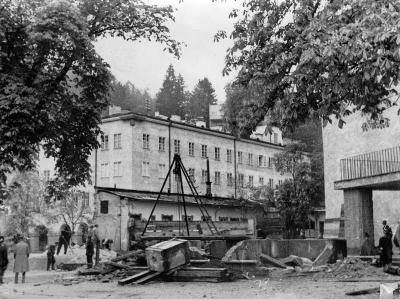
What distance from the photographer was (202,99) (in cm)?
13262

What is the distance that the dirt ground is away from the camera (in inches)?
605

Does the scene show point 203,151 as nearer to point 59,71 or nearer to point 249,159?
point 249,159

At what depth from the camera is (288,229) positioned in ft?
169

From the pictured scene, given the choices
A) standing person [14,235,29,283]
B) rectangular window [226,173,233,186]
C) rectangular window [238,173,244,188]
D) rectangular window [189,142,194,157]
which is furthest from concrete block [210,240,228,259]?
rectangular window [238,173,244,188]

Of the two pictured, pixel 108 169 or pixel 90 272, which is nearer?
pixel 90 272

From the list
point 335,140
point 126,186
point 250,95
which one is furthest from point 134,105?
point 250,95

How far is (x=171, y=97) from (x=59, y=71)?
10889 cm

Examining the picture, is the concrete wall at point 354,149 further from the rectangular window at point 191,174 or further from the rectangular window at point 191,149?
the rectangular window at point 191,149

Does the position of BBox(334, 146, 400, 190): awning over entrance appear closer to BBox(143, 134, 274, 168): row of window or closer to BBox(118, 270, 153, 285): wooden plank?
BBox(118, 270, 153, 285): wooden plank

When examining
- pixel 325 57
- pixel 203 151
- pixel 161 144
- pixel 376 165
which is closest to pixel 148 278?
pixel 325 57

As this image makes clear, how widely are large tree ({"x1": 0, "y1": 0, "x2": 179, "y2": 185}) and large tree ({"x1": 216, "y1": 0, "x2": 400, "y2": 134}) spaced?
28.3 ft

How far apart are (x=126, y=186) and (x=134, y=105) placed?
8153 cm

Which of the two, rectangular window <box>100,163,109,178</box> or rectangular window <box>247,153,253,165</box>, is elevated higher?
rectangular window <box>247,153,253,165</box>

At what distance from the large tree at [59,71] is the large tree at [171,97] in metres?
103
